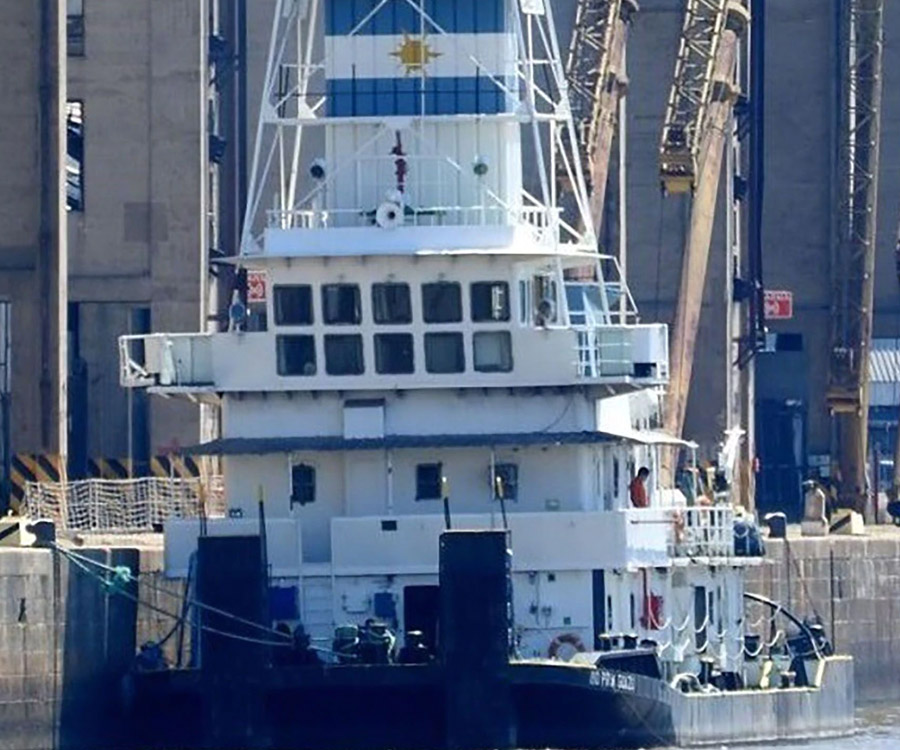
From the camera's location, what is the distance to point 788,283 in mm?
102688

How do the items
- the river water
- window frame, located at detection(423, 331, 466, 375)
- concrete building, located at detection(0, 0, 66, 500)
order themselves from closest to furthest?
window frame, located at detection(423, 331, 466, 375)
the river water
concrete building, located at detection(0, 0, 66, 500)

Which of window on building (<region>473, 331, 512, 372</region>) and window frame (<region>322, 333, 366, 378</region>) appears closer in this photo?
window on building (<region>473, 331, 512, 372</region>)

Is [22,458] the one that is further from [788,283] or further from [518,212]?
[788,283]

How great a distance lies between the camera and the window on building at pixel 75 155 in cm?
8012

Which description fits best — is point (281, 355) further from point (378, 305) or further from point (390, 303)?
point (390, 303)

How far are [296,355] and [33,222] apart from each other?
1757cm

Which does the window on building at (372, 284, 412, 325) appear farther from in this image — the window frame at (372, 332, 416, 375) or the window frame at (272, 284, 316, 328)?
the window frame at (272, 284, 316, 328)

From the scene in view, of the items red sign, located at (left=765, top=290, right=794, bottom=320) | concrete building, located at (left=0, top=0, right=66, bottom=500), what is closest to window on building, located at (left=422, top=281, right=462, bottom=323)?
concrete building, located at (left=0, top=0, right=66, bottom=500)

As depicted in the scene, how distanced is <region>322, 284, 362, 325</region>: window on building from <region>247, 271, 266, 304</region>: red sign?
62.7ft

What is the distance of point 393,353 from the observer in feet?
165

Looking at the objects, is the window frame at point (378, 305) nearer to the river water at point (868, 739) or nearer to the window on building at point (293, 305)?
the window on building at point (293, 305)

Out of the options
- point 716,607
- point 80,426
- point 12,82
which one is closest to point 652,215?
point 80,426

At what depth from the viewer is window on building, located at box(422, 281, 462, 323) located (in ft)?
165

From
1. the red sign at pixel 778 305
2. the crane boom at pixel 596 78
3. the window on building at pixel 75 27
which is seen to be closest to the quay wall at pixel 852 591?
the crane boom at pixel 596 78
